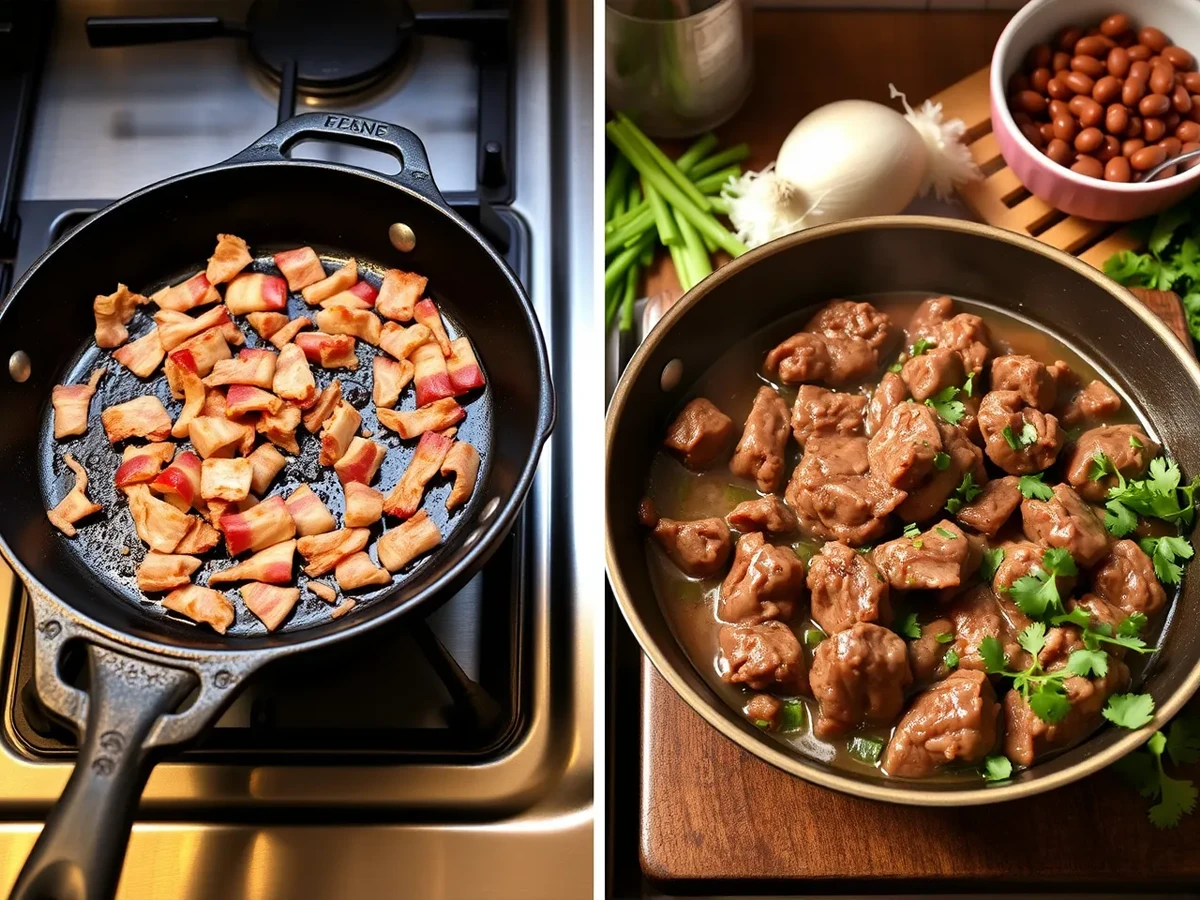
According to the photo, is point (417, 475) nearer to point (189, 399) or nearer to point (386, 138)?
point (189, 399)

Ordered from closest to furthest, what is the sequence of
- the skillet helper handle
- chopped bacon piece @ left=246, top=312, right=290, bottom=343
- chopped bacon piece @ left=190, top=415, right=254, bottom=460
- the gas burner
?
1. the skillet helper handle
2. chopped bacon piece @ left=190, top=415, right=254, bottom=460
3. chopped bacon piece @ left=246, top=312, right=290, bottom=343
4. the gas burner

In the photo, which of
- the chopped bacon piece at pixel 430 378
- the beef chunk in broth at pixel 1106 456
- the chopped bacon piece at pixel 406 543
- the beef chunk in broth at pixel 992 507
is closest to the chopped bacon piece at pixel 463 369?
the chopped bacon piece at pixel 430 378

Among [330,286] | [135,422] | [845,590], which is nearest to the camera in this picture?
[845,590]

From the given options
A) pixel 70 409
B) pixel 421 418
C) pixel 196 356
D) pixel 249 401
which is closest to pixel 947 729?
pixel 421 418

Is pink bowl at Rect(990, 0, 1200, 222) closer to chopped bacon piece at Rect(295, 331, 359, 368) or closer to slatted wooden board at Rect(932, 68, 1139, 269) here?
slatted wooden board at Rect(932, 68, 1139, 269)

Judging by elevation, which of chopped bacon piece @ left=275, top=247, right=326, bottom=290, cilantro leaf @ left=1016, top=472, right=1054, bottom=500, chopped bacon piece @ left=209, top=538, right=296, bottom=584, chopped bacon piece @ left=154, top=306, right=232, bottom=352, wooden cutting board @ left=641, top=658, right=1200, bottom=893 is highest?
chopped bacon piece @ left=275, top=247, right=326, bottom=290

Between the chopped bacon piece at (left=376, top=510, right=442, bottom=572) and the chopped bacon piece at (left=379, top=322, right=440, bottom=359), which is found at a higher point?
the chopped bacon piece at (left=379, top=322, right=440, bottom=359)

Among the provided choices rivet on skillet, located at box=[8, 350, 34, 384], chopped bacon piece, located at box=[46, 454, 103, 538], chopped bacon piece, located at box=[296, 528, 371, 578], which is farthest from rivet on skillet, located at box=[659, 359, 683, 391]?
rivet on skillet, located at box=[8, 350, 34, 384]

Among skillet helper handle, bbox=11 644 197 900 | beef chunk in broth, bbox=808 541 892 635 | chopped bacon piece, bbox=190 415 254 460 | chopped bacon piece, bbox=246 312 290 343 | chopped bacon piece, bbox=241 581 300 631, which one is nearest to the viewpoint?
skillet helper handle, bbox=11 644 197 900

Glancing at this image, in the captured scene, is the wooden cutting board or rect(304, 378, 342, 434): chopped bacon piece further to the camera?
rect(304, 378, 342, 434): chopped bacon piece
